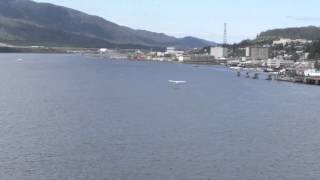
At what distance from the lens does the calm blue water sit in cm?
2078

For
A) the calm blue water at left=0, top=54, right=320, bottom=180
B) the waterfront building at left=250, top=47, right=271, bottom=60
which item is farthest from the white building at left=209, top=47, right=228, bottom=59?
the calm blue water at left=0, top=54, right=320, bottom=180

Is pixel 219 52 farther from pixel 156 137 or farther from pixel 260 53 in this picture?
pixel 156 137

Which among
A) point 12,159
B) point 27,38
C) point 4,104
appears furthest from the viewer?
point 27,38

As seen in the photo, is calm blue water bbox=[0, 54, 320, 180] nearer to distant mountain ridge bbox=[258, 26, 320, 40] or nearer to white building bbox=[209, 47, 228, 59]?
white building bbox=[209, 47, 228, 59]

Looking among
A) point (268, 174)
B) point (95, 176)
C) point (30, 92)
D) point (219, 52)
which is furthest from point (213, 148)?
point (219, 52)

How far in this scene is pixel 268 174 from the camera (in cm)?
2075

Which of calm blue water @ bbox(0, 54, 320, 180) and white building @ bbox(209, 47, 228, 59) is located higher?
calm blue water @ bbox(0, 54, 320, 180)

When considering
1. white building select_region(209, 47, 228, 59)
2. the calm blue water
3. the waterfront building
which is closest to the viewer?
the calm blue water

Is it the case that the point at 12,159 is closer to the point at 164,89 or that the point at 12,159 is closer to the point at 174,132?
the point at 174,132

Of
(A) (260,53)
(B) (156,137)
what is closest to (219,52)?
(A) (260,53)

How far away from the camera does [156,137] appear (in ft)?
86.6

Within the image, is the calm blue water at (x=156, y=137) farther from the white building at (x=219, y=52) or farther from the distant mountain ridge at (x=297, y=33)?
the distant mountain ridge at (x=297, y=33)

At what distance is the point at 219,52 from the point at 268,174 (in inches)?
4961

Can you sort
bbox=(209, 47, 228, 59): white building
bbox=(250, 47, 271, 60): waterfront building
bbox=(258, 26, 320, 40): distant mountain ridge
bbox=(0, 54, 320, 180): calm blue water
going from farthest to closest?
bbox=(258, 26, 320, 40): distant mountain ridge, bbox=(209, 47, 228, 59): white building, bbox=(250, 47, 271, 60): waterfront building, bbox=(0, 54, 320, 180): calm blue water
